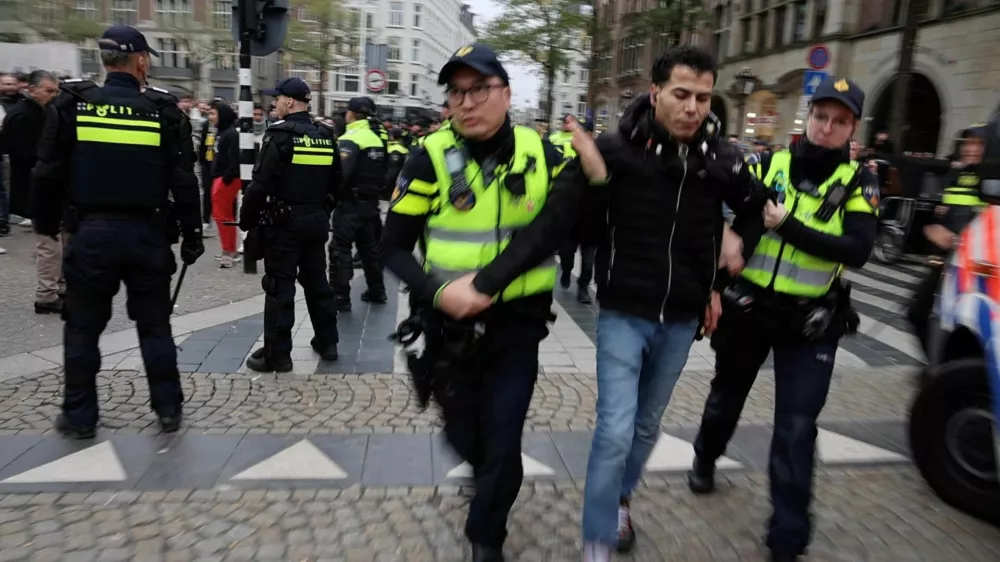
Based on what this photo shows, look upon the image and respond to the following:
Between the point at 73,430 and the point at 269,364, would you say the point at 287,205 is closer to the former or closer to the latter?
the point at 269,364

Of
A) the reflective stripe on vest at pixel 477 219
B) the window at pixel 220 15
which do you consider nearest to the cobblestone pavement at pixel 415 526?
the reflective stripe on vest at pixel 477 219

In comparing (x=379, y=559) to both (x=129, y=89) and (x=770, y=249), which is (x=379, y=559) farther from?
(x=129, y=89)

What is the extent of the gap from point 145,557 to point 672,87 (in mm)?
2719

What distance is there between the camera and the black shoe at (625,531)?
120 inches

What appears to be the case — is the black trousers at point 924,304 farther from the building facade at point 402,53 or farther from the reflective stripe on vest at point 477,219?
the building facade at point 402,53

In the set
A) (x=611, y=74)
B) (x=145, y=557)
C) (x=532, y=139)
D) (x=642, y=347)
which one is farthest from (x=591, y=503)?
(x=611, y=74)

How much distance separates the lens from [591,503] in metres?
2.72

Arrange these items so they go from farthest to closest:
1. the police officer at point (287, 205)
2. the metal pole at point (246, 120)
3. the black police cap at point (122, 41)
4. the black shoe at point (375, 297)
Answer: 1. the metal pole at point (246, 120)
2. the black shoe at point (375, 297)
3. the police officer at point (287, 205)
4. the black police cap at point (122, 41)

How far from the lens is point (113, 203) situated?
387 cm

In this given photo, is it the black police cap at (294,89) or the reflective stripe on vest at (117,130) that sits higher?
the black police cap at (294,89)

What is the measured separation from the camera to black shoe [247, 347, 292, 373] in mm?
5293

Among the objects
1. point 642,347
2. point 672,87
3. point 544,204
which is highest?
point 672,87

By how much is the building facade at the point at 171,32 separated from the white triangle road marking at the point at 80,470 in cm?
3324

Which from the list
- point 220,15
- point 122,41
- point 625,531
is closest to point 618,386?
point 625,531
